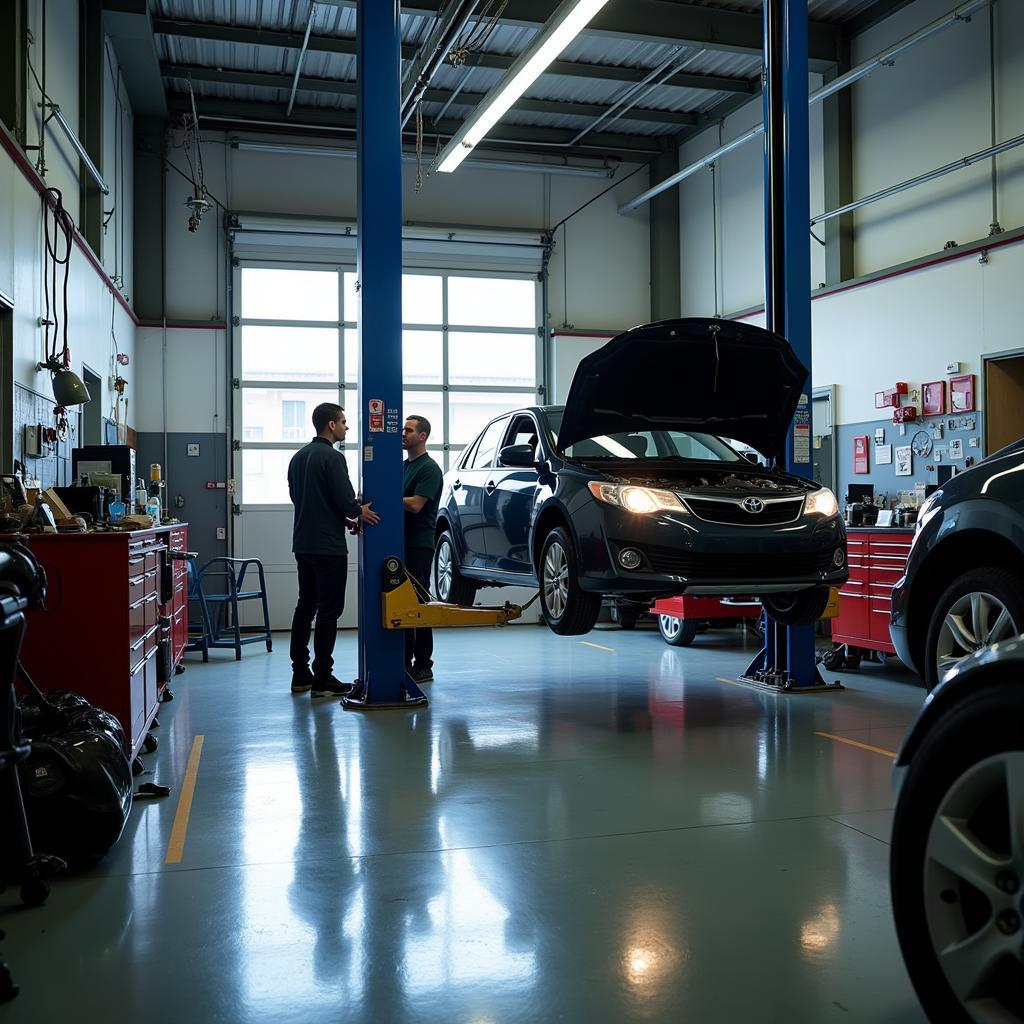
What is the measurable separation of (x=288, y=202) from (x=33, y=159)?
545 cm

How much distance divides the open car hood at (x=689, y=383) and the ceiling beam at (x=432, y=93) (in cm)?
674

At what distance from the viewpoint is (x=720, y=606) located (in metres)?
9.23

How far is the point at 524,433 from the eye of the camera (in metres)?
6.45

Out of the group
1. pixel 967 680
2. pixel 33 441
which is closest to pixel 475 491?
pixel 33 441

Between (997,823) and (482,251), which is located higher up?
(482,251)

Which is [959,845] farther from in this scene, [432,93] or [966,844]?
[432,93]

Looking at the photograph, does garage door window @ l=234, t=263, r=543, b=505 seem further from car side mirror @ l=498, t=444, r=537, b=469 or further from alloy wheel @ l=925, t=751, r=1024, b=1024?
alloy wheel @ l=925, t=751, r=1024, b=1024

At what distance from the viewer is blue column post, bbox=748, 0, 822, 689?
6.90 m

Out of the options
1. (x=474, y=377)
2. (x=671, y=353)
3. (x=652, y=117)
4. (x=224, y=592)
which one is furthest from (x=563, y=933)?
(x=652, y=117)

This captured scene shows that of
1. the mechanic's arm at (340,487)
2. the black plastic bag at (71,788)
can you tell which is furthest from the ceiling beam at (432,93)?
the black plastic bag at (71,788)

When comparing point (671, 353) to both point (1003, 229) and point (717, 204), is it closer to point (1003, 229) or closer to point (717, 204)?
point (1003, 229)

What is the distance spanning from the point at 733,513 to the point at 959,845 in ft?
10.7

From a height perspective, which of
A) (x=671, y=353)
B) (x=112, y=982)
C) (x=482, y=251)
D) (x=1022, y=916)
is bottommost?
(x=112, y=982)

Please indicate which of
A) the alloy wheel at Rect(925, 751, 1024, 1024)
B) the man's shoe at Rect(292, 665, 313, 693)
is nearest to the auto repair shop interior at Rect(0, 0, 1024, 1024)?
the alloy wheel at Rect(925, 751, 1024, 1024)
